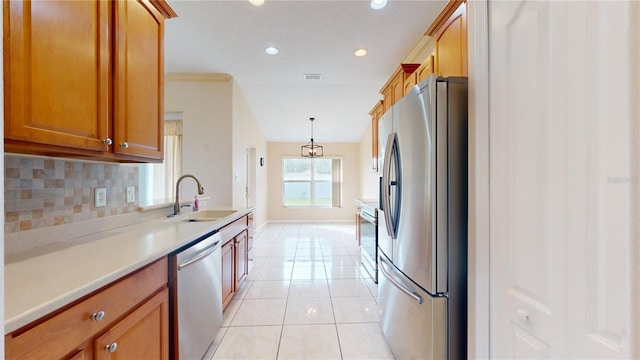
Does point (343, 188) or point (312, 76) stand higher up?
point (312, 76)

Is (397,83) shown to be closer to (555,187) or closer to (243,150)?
(555,187)

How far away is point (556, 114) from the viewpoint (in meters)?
0.75

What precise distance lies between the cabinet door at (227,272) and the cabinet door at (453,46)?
2144 mm

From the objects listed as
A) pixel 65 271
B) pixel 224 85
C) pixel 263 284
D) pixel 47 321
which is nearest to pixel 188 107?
pixel 224 85

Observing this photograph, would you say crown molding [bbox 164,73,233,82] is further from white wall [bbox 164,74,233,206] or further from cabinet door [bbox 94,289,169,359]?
cabinet door [bbox 94,289,169,359]

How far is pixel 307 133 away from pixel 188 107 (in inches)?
137

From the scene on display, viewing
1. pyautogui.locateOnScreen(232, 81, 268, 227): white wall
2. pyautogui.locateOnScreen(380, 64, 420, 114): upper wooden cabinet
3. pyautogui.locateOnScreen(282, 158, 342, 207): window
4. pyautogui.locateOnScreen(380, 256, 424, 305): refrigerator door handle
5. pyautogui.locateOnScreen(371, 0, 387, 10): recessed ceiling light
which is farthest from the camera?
pyautogui.locateOnScreen(282, 158, 342, 207): window

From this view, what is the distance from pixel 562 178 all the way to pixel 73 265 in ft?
5.52

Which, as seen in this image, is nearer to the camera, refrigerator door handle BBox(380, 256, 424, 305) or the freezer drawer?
the freezer drawer

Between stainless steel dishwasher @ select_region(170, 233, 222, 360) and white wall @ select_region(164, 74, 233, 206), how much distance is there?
90.9 inches

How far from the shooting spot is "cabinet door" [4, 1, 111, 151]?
875 millimetres

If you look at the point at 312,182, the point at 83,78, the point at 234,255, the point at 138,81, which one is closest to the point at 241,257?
the point at 234,255

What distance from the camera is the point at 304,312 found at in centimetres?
237

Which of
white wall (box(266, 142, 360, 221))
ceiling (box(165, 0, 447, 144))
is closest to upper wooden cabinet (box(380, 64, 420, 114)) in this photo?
ceiling (box(165, 0, 447, 144))
